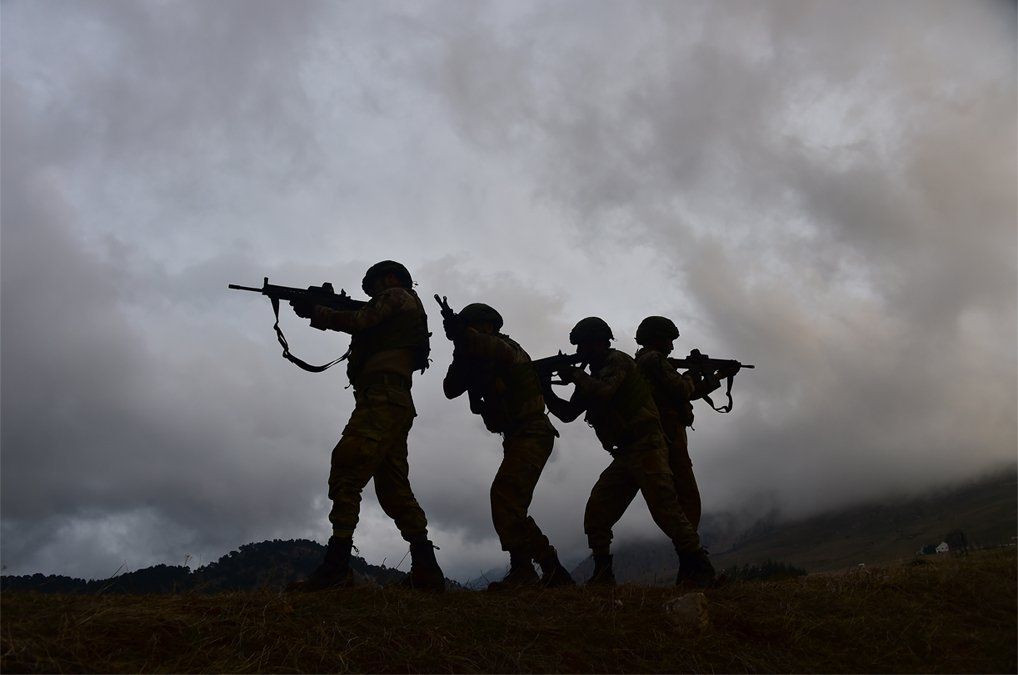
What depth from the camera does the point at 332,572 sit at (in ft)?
19.1

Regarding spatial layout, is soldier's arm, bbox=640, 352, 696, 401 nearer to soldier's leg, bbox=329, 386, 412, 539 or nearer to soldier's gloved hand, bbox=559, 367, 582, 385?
soldier's gloved hand, bbox=559, 367, 582, 385

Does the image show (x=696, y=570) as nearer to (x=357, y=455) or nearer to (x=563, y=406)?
(x=563, y=406)

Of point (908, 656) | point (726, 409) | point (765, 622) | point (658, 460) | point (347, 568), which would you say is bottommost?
point (908, 656)

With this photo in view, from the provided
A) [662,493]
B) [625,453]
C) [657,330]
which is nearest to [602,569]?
[662,493]

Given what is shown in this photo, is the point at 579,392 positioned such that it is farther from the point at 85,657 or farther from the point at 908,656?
the point at 85,657

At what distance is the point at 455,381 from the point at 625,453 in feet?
6.89

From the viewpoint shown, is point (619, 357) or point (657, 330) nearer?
point (619, 357)

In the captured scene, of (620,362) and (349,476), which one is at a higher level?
(620,362)

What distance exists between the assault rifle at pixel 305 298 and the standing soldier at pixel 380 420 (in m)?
0.14

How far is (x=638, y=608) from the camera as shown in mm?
5254

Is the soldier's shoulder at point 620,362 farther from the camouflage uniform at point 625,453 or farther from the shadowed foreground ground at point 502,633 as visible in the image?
the shadowed foreground ground at point 502,633

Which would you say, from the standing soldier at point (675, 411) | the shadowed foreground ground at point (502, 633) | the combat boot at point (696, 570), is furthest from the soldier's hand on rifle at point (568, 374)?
the shadowed foreground ground at point (502, 633)

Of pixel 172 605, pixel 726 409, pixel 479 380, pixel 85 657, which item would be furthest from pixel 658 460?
pixel 85 657

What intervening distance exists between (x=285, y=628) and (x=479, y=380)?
393 cm
